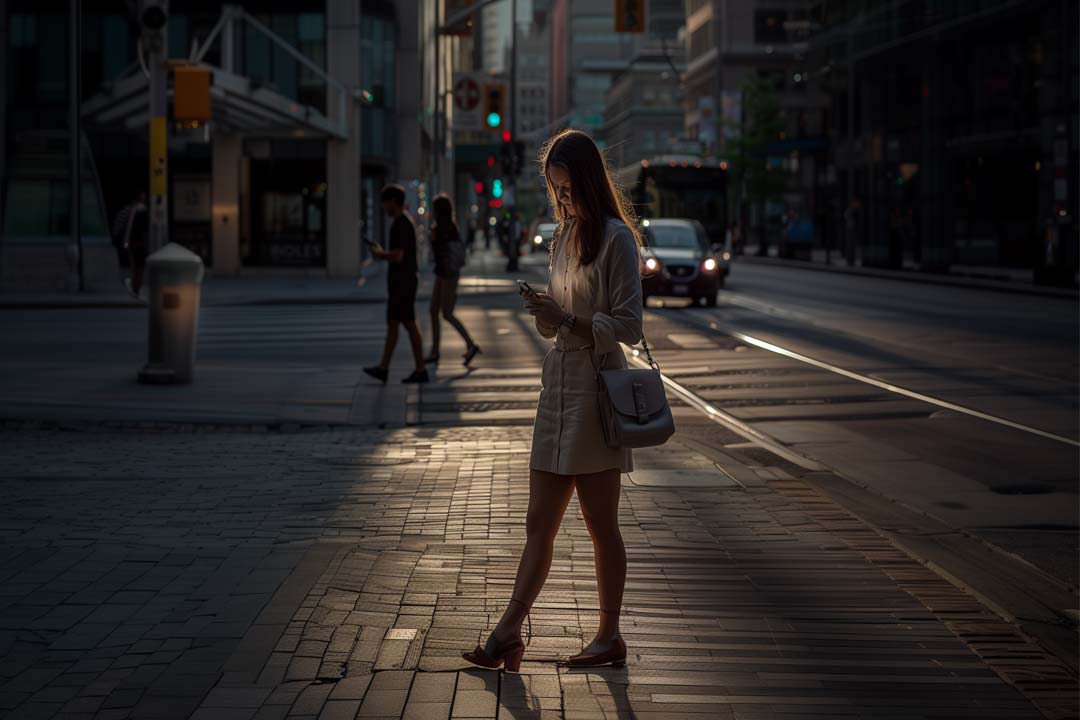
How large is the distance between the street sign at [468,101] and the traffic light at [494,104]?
2658 millimetres

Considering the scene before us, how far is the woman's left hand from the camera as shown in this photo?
5.21 meters

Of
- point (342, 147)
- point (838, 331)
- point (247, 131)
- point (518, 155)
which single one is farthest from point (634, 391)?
point (518, 155)

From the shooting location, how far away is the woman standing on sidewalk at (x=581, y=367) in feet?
17.3

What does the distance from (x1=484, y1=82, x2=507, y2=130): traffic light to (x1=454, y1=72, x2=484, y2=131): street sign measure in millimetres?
2658

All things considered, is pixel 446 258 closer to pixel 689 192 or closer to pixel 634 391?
pixel 634 391

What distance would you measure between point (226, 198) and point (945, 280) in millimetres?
20674

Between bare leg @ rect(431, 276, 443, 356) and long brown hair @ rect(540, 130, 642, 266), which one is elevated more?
long brown hair @ rect(540, 130, 642, 266)

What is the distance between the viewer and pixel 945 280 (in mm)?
43312

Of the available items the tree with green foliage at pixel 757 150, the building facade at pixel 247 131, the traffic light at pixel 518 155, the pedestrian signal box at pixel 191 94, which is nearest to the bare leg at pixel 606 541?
the pedestrian signal box at pixel 191 94

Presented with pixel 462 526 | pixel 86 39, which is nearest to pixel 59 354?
pixel 462 526

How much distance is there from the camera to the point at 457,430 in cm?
1259

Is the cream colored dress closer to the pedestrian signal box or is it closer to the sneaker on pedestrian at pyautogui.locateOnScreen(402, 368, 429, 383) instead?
the sneaker on pedestrian at pyautogui.locateOnScreen(402, 368, 429, 383)

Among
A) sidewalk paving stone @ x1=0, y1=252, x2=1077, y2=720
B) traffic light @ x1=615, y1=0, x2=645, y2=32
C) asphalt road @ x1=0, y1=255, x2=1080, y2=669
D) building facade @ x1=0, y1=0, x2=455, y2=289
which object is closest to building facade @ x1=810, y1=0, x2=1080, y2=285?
traffic light @ x1=615, y1=0, x2=645, y2=32

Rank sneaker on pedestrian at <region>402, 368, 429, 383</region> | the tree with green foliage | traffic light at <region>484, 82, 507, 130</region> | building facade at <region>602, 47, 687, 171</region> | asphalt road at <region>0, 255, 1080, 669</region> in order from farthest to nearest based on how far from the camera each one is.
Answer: building facade at <region>602, 47, 687, 171</region> < the tree with green foliage < traffic light at <region>484, 82, 507, 130</region> < sneaker on pedestrian at <region>402, 368, 429, 383</region> < asphalt road at <region>0, 255, 1080, 669</region>
